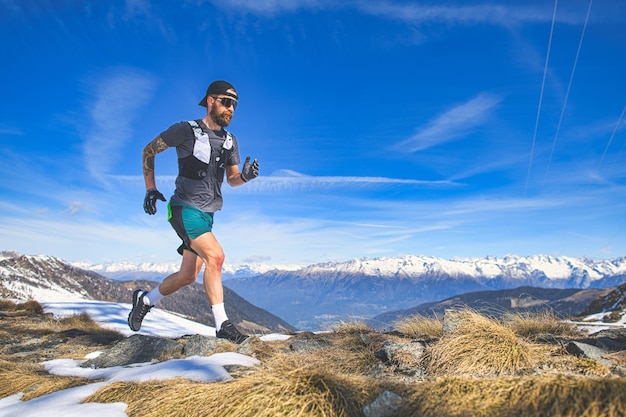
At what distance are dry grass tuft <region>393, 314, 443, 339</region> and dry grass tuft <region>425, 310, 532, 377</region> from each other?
2.08m

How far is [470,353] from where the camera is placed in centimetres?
367

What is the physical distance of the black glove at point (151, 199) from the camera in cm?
563

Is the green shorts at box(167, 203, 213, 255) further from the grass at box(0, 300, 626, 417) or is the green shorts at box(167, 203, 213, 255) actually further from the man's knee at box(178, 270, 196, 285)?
the grass at box(0, 300, 626, 417)

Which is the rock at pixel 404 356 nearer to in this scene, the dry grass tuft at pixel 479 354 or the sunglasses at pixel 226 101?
the dry grass tuft at pixel 479 354

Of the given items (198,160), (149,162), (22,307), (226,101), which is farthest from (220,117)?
(22,307)

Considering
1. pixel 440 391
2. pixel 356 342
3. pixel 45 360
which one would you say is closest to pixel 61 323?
pixel 45 360

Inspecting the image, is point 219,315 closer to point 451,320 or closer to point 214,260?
point 214,260

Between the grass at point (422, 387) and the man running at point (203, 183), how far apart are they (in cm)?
143

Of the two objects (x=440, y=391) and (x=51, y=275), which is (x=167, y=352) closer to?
(x=440, y=391)

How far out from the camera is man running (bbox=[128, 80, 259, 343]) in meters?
5.45

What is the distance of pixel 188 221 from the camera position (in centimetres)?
545

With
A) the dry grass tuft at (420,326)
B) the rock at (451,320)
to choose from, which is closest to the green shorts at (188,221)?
the rock at (451,320)

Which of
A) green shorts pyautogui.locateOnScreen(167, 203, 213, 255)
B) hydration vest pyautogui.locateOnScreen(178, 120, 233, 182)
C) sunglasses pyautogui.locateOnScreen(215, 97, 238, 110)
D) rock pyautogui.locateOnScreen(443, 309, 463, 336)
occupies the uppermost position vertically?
sunglasses pyautogui.locateOnScreen(215, 97, 238, 110)

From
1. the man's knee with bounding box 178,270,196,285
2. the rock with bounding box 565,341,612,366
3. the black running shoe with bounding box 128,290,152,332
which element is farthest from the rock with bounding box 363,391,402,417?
the black running shoe with bounding box 128,290,152,332
